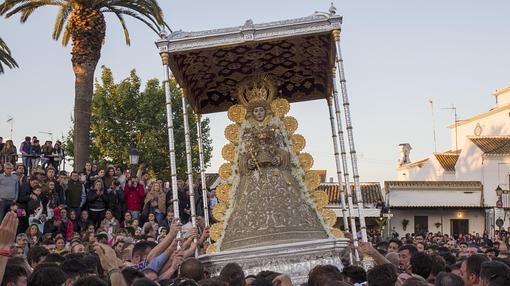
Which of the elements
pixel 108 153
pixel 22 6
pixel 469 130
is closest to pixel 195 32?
pixel 22 6

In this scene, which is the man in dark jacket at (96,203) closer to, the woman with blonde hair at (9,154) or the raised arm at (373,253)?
the woman with blonde hair at (9,154)

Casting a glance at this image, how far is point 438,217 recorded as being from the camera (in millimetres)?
49375

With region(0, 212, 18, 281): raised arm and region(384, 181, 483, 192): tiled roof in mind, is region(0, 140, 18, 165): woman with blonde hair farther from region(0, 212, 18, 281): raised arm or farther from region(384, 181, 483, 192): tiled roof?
region(384, 181, 483, 192): tiled roof

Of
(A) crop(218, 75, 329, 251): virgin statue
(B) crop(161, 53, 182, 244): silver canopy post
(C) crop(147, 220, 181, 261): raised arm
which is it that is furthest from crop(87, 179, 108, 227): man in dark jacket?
(C) crop(147, 220, 181, 261): raised arm

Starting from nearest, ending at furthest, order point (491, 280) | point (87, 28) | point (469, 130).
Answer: point (491, 280)
point (87, 28)
point (469, 130)

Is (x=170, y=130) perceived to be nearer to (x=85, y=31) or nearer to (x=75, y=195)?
(x=75, y=195)

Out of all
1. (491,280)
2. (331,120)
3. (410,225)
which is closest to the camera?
(491,280)

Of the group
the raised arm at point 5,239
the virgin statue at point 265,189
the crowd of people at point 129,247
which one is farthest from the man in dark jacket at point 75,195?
the raised arm at point 5,239

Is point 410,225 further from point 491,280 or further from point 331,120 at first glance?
point 491,280

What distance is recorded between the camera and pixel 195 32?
38.2ft

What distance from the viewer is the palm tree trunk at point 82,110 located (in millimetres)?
21109

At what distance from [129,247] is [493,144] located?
145 feet

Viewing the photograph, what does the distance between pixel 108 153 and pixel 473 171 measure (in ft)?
77.2

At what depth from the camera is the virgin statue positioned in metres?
12.1
